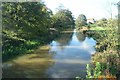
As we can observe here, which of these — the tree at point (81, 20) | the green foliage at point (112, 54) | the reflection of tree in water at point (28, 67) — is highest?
the tree at point (81, 20)

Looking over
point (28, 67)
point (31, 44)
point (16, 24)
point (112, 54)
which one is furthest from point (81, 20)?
point (112, 54)

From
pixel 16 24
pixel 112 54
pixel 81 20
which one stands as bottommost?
pixel 112 54

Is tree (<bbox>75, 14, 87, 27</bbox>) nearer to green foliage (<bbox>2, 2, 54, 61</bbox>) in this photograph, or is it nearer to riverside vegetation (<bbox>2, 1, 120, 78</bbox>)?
riverside vegetation (<bbox>2, 1, 120, 78</bbox>)

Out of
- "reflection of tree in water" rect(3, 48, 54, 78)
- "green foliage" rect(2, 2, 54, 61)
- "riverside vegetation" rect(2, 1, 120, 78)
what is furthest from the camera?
"green foliage" rect(2, 2, 54, 61)

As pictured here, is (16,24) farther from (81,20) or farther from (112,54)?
(81,20)

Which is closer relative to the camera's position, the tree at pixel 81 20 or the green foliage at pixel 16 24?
the green foliage at pixel 16 24

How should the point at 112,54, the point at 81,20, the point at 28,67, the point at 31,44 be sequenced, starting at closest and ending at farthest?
the point at 112,54
the point at 28,67
the point at 31,44
the point at 81,20

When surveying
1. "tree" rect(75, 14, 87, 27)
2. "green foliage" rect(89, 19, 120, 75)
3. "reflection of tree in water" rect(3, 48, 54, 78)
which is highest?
"tree" rect(75, 14, 87, 27)

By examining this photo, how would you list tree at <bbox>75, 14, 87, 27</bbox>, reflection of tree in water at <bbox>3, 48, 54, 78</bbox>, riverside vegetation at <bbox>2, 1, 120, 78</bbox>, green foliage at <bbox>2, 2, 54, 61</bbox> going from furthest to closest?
1. tree at <bbox>75, 14, 87, 27</bbox>
2. green foliage at <bbox>2, 2, 54, 61</bbox>
3. reflection of tree in water at <bbox>3, 48, 54, 78</bbox>
4. riverside vegetation at <bbox>2, 1, 120, 78</bbox>

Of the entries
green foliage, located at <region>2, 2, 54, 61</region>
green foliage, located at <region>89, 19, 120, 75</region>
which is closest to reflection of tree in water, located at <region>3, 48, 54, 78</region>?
green foliage, located at <region>2, 2, 54, 61</region>

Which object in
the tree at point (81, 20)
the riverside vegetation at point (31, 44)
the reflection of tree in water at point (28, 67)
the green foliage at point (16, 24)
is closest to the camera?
the riverside vegetation at point (31, 44)

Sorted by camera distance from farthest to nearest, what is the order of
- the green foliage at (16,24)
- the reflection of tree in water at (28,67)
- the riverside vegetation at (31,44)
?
1. the green foliage at (16,24)
2. the reflection of tree in water at (28,67)
3. the riverside vegetation at (31,44)

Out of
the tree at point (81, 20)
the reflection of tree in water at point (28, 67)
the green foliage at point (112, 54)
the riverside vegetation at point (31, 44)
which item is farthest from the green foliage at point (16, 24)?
the tree at point (81, 20)

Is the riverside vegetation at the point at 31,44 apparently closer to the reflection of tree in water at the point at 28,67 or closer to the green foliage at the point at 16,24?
the green foliage at the point at 16,24
